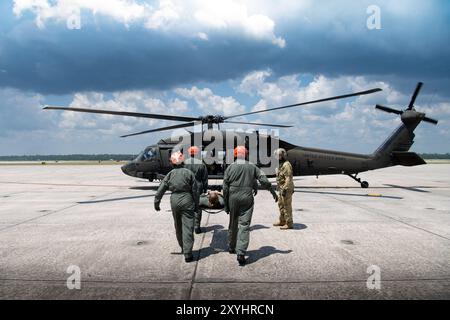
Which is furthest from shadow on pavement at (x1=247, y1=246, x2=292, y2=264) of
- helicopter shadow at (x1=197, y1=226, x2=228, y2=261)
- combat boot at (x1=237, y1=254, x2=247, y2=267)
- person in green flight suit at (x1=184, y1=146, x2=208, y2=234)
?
person in green flight suit at (x1=184, y1=146, x2=208, y2=234)

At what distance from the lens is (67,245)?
611 centimetres

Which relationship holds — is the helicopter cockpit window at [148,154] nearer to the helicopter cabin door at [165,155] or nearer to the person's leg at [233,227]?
the helicopter cabin door at [165,155]

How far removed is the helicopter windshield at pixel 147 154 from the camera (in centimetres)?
1570

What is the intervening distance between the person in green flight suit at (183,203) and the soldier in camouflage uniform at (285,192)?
9.18ft

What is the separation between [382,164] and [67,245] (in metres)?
15.3

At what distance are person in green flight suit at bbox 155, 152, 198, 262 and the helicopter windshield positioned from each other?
10.6 meters

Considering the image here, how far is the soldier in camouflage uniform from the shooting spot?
7.39m

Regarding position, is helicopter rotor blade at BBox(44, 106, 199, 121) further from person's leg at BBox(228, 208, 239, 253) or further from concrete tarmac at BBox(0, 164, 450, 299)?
person's leg at BBox(228, 208, 239, 253)

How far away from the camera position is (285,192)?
24.2ft

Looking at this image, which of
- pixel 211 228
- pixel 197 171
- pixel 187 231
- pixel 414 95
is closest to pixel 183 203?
pixel 187 231

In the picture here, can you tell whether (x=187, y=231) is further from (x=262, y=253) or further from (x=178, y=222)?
(x=262, y=253)
